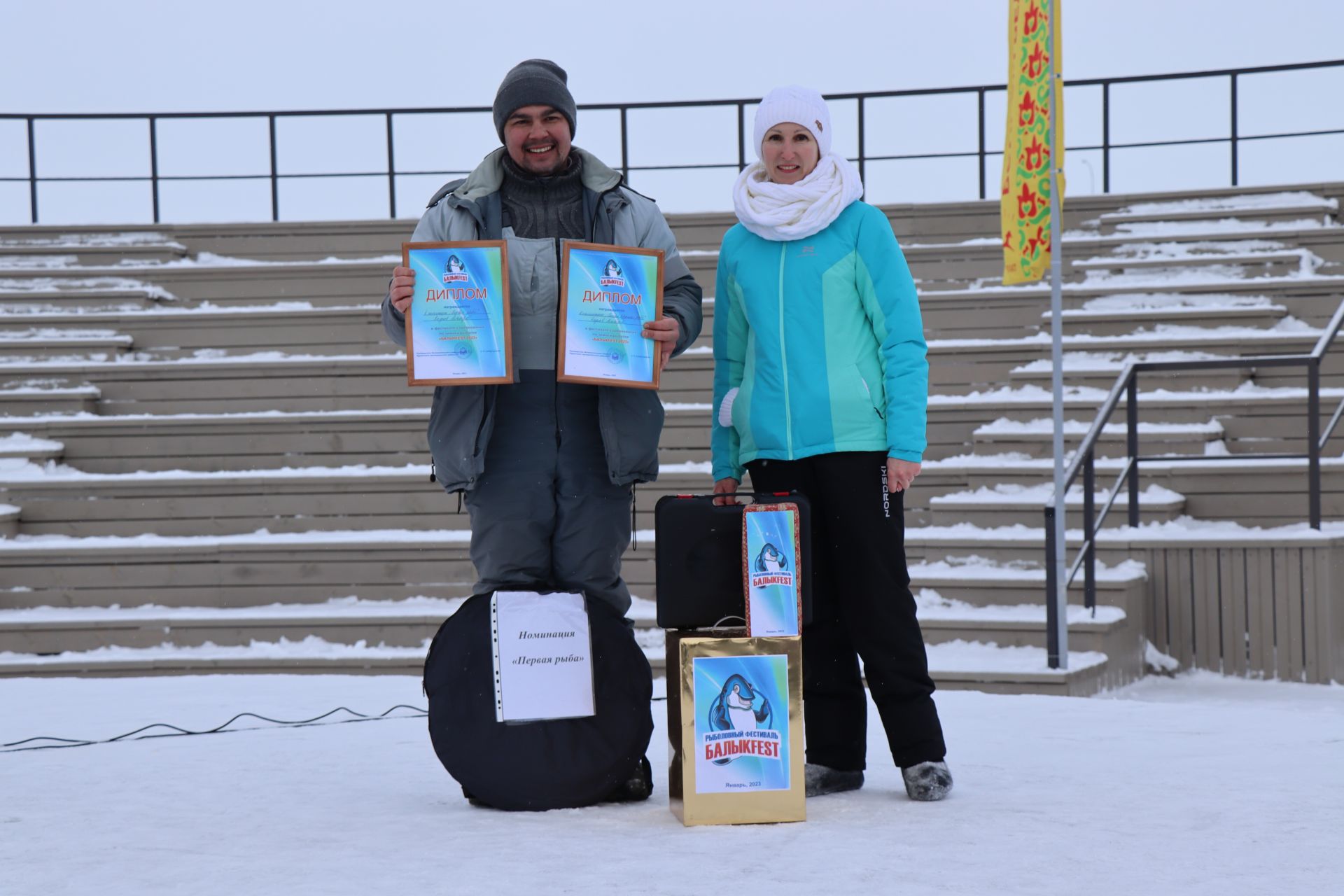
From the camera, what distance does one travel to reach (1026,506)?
631 centimetres

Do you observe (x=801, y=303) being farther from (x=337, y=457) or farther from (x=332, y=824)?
(x=337, y=457)

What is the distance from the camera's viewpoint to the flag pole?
5.18 meters

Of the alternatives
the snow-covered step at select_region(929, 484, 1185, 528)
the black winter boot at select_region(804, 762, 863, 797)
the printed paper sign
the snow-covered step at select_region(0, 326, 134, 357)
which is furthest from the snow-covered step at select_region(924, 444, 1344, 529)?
the snow-covered step at select_region(0, 326, 134, 357)

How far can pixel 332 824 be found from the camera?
2.75 metres

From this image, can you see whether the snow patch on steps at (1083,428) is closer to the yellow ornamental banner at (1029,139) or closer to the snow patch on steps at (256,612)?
the yellow ornamental banner at (1029,139)

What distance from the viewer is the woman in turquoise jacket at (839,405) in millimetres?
2904

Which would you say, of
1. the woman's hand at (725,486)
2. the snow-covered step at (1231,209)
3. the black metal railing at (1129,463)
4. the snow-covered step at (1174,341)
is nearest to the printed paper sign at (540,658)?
the woman's hand at (725,486)

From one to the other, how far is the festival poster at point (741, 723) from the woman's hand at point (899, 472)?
0.43m

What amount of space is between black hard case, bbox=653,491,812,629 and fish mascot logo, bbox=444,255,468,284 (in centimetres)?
62

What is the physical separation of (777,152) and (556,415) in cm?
74

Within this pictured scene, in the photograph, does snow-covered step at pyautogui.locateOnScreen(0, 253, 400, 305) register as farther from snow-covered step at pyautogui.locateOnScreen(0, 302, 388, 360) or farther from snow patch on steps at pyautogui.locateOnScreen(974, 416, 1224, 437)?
snow patch on steps at pyautogui.locateOnScreen(974, 416, 1224, 437)

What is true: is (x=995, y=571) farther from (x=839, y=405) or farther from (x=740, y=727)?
(x=740, y=727)

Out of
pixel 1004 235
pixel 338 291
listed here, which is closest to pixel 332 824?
pixel 1004 235

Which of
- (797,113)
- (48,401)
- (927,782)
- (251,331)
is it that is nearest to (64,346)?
(48,401)
